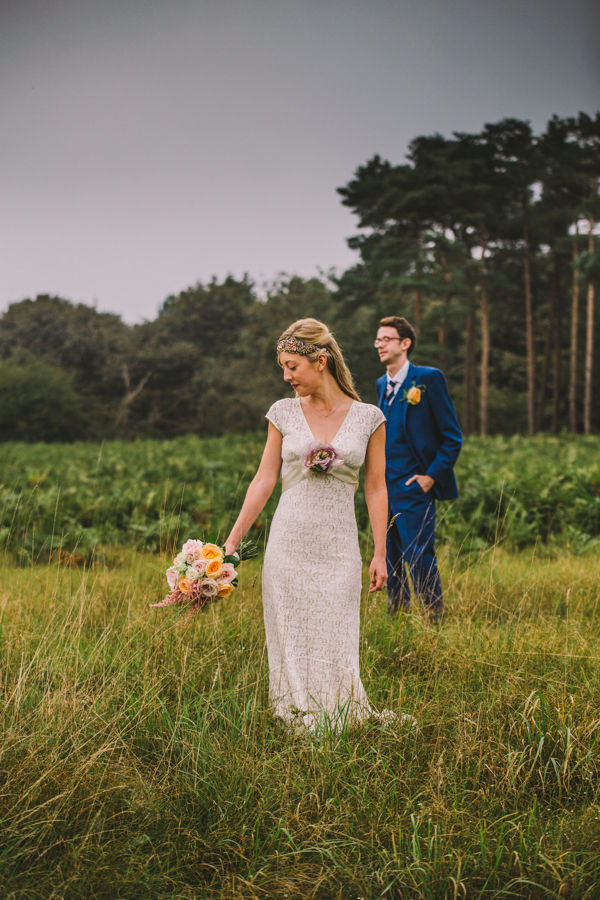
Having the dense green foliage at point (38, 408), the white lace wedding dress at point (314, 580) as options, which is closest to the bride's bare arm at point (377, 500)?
the white lace wedding dress at point (314, 580)

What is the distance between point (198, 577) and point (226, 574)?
141 millimetres

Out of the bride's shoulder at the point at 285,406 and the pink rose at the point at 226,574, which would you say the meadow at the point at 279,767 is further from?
the bride's shoulder at the point at 285,406

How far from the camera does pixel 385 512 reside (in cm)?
334

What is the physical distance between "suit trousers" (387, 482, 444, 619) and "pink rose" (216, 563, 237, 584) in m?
1.59

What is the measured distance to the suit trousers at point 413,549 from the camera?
4.33m

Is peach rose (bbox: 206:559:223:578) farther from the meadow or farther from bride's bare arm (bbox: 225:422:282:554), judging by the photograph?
the meadow

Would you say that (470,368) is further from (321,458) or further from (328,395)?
(321,458)

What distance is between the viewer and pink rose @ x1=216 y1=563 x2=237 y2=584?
118 inches

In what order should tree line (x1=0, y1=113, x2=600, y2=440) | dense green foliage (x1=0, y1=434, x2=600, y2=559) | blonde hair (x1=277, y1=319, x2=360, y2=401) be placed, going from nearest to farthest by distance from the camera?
1. blonde hair (x1=277, y1=319, x2=360, y2=401)
2. dense green foliage (x1=0, y1=434, x2=600, y2=559)
3. tree line (x1=0, y1=113, x2=600, y2=440)

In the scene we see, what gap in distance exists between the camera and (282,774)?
237 cm

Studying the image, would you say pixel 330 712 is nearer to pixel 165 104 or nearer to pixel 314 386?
pixel 314 386

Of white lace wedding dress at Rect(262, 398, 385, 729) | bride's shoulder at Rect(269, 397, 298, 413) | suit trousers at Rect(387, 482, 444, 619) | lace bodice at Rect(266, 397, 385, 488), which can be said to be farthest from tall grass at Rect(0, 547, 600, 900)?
bride's shoulder at Rect(269, 397, 298, 413)

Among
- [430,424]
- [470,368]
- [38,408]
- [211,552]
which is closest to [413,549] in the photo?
[430,424]

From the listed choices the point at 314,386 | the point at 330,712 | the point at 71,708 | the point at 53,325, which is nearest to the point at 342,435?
the point at 314,386
